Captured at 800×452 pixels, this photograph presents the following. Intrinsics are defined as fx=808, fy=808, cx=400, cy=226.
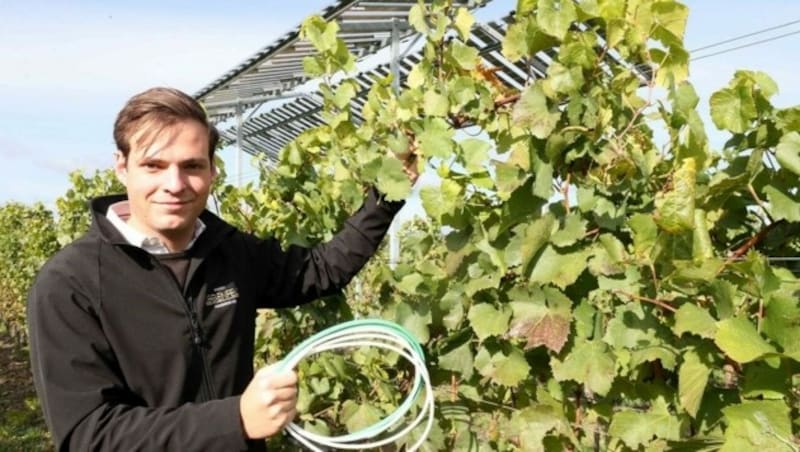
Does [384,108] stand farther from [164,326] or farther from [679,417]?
[679,417]

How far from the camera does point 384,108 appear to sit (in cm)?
215

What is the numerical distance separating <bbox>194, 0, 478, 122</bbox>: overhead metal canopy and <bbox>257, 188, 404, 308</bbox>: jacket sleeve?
671mm

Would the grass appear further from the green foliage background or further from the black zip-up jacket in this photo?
the green foliage background

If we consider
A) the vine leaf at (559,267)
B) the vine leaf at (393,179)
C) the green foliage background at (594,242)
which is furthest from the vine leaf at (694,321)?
the vine leaf at (393,179)

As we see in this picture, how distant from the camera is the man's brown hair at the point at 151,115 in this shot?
181 cm

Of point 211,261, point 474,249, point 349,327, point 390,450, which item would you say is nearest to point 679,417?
point 474,249

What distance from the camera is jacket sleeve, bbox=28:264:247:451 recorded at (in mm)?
1558

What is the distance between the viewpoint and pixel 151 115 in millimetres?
1814

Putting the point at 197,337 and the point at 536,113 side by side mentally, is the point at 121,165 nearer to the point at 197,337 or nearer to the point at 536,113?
the point at 197,337

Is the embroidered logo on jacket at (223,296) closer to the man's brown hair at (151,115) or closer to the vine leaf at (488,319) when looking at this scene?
the man's brown hair at (151,115)

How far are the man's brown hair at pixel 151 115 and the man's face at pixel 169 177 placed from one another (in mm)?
14

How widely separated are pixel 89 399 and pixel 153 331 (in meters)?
0.25

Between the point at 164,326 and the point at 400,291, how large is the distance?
64cm

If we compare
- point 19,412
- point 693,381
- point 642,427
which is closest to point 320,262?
point 642,427
